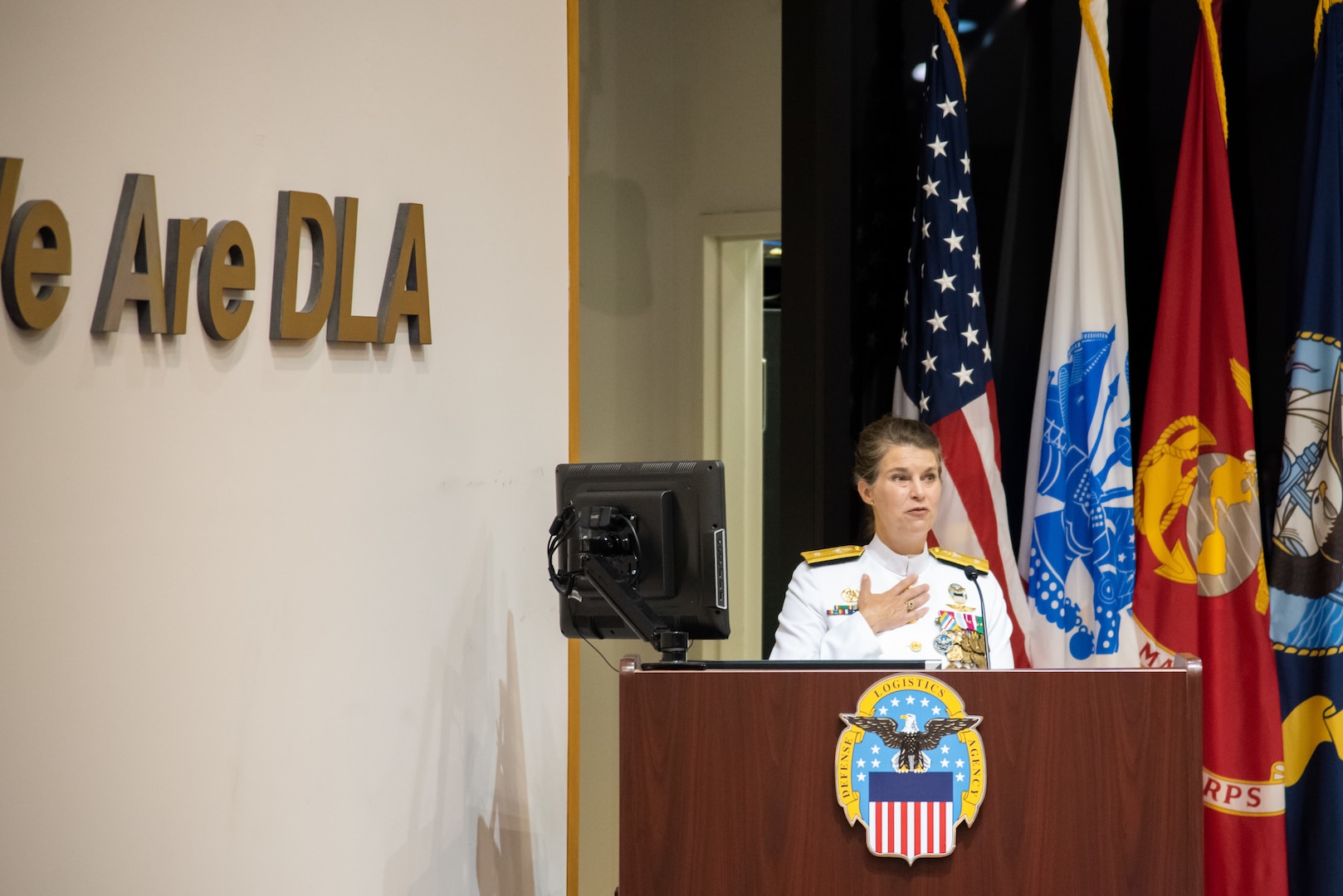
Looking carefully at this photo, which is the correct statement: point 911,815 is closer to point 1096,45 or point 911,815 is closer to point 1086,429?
point 1086,429

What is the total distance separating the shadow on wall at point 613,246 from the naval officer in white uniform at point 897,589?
1.08 meters

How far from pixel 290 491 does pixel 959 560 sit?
1425mm

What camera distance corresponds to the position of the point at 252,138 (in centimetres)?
210

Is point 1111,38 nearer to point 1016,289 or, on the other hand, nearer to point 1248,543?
point 1016,289

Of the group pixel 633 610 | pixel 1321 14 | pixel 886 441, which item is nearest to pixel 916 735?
pixel 633 610

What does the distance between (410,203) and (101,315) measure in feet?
2.37

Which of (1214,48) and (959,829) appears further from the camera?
(1214,48)

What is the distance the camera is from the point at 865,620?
→ 2523mm

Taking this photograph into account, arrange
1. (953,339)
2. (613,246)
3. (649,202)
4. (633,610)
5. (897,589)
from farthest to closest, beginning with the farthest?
(649,202) → (613,246) → (953,339) → (897,589) → (633,610)

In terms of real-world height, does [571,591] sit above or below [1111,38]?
below

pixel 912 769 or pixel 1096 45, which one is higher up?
pixel 1096 45

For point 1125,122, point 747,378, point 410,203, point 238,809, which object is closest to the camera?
point 238,809

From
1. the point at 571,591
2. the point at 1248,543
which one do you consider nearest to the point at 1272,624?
A: the point at 1248,543

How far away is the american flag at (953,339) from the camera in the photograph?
2996mm
